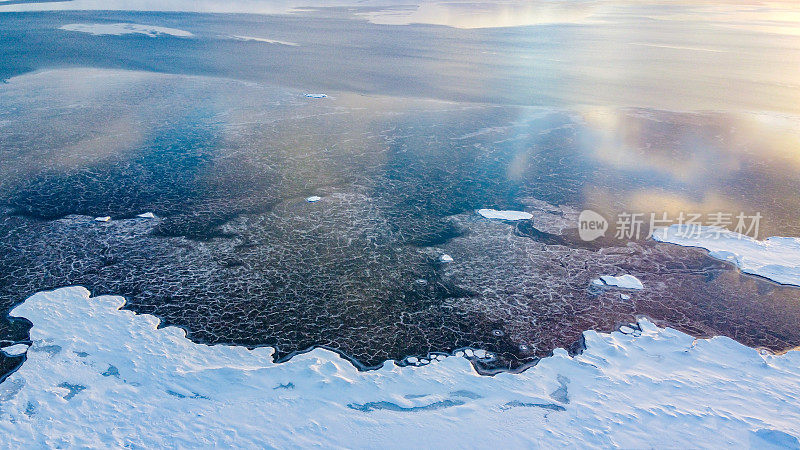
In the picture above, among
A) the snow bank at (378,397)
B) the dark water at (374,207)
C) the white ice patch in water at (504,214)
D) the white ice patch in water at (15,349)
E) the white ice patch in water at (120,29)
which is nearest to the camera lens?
the snow bank at (378,397)

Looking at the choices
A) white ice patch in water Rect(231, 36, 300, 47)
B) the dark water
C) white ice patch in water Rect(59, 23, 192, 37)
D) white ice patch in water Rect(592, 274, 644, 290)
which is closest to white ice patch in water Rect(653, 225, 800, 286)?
the dark water

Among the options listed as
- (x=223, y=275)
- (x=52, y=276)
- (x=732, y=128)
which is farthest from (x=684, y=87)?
(x=52, y=276)

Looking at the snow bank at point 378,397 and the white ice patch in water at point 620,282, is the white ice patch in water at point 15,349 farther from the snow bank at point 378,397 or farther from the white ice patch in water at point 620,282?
the white ice patch in water at point 620,282

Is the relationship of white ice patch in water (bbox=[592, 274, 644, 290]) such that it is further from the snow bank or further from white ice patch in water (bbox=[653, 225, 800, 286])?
white ice patch in water (bbox=[653, 225, 800, 286])

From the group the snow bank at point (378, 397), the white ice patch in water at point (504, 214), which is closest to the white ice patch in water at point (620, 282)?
the snow bank at point (378, 397)

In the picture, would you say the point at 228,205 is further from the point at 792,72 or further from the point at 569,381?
the point at 792,72

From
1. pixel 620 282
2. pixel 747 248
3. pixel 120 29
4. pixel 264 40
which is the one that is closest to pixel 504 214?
pixel 620 282
